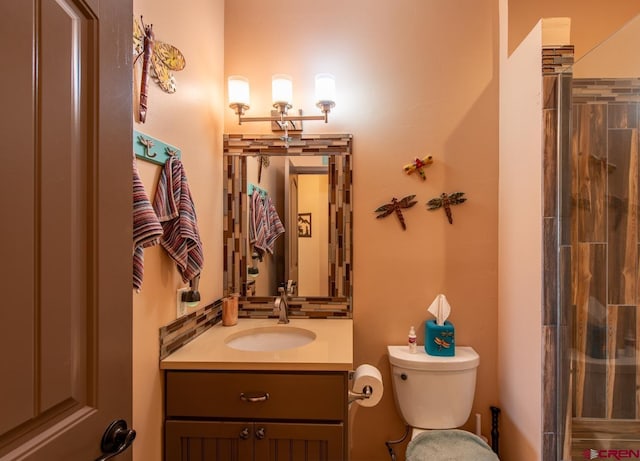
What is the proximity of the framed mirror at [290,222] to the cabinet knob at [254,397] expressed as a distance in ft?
2.24

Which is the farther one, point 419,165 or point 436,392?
point 419,165

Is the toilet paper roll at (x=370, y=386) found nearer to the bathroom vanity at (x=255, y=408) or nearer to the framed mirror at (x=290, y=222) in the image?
the bathroom vanity at (x=255, y=408)

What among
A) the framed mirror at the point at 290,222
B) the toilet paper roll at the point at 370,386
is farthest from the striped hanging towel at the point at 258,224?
the toilet paper roll at the point at 370,386

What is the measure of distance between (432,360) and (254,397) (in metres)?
0.89

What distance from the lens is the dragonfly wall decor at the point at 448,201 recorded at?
189cm

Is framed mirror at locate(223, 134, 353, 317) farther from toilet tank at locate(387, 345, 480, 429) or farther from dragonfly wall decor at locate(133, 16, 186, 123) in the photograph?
dragonfly wall decor at locate(133, 16, 186, 123)

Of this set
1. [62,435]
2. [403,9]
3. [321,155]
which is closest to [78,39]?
[62,435]

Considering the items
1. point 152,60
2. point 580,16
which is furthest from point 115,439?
point 580,16

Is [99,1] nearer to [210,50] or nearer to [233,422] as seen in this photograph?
[210,50]

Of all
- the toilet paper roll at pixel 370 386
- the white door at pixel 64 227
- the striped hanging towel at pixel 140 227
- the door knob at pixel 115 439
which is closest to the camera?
the white door at pixel 64 227

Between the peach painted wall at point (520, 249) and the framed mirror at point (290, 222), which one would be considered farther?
the framed mirror at point (290, 222)

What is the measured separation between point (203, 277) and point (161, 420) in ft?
2.04

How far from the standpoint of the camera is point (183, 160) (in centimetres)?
147

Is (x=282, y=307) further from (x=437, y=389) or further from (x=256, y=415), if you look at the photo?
(x=437, y=389)
